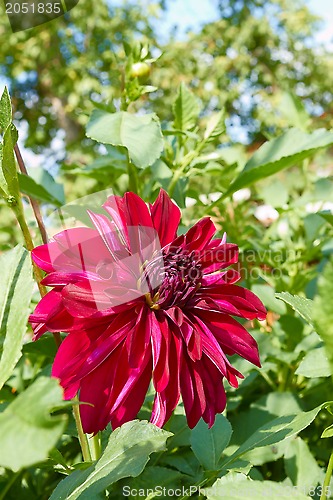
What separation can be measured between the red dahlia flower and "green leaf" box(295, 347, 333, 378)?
8 centimetres

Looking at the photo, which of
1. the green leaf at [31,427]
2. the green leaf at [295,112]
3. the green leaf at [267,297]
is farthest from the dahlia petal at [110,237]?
the green leaf at [295,112]

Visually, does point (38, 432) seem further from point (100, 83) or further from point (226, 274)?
point (100, 83)

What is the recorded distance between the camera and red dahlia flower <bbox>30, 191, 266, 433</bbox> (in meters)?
0.36

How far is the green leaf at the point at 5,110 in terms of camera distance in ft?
1.15

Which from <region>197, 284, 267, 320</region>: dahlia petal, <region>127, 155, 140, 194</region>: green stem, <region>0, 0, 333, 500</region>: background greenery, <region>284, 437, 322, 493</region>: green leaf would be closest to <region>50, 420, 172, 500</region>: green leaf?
<region>0, 0, 333, 500</region>: background greenery

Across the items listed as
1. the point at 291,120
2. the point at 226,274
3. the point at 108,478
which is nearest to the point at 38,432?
the point at 108,478

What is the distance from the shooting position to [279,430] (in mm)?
404

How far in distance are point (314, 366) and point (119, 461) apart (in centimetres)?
21

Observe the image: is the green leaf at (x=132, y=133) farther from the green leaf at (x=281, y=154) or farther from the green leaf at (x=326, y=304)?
the green leaf at (x=326, y=304)

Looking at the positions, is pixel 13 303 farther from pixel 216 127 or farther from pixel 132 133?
pixel 216 127

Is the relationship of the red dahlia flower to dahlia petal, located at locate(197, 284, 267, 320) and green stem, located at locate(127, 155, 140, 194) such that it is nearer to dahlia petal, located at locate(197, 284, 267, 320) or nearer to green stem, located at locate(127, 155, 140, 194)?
dahlia petal, located at locate(197, 284, 267, 320)

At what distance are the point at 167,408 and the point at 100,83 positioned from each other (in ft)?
15.3

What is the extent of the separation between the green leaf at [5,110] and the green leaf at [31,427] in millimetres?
200

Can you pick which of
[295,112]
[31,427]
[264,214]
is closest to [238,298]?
[31,427]
